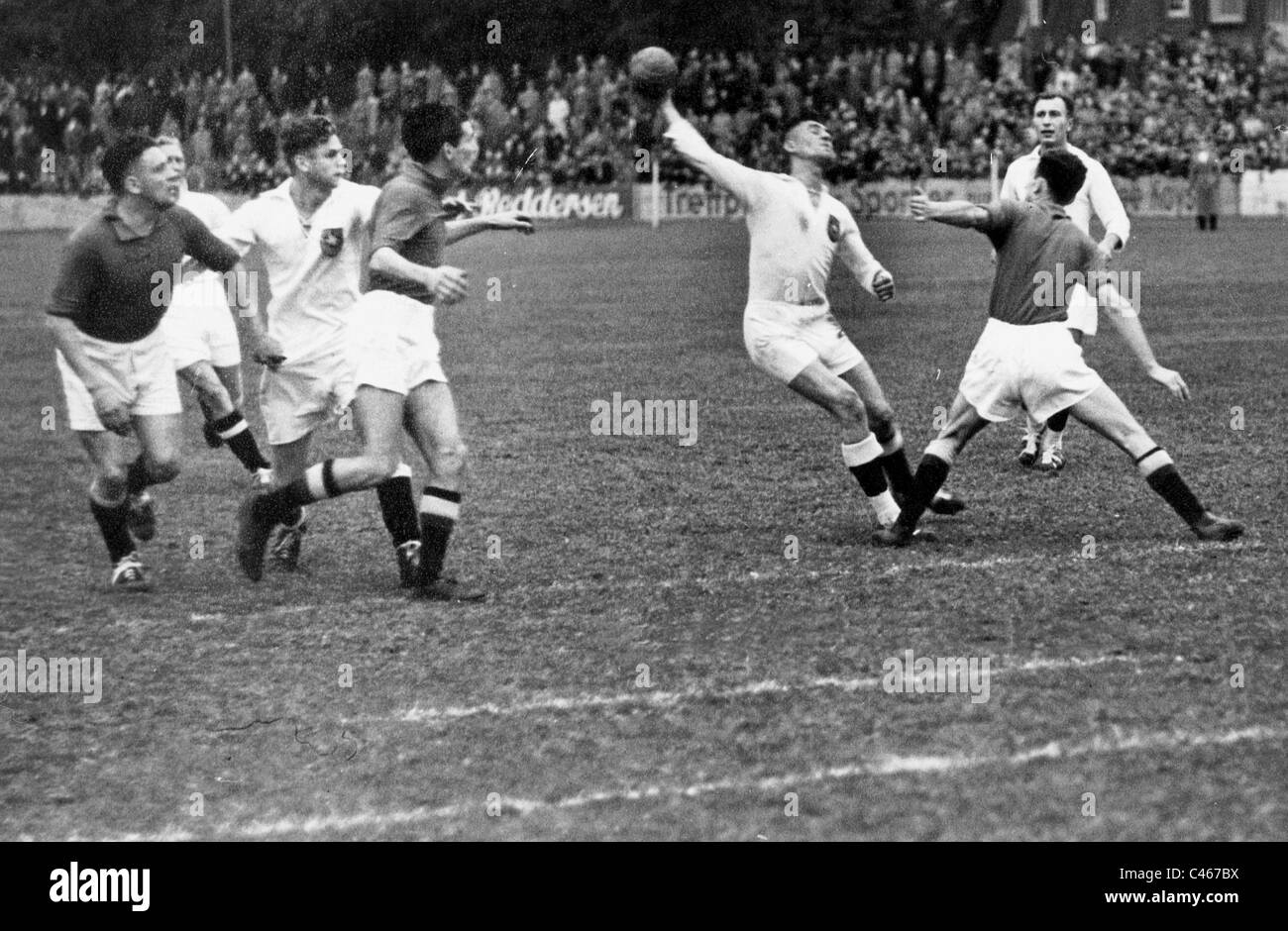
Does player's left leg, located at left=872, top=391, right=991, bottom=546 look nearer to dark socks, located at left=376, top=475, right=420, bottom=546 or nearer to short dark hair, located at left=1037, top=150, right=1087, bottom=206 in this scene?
short dark hair, located at left=1037, top=150, right=1087, bottom=206

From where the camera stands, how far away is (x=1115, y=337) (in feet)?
67.2

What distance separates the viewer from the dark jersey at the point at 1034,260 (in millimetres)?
9492

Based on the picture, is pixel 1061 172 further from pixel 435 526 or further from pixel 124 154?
pixel 124 154

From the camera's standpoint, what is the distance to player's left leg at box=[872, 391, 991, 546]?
9.63 metres

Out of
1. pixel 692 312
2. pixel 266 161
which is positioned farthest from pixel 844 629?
pixel 266 161

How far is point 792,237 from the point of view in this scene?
1015cm

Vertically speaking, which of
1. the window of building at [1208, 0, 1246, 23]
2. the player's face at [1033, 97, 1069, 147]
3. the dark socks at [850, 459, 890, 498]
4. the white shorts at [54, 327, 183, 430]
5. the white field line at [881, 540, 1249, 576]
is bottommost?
the white field line at [881, 540, 1249, 576]

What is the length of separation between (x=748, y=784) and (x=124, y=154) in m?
4.48

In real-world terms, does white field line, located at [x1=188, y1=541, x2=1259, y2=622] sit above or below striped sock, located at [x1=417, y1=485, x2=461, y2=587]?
below

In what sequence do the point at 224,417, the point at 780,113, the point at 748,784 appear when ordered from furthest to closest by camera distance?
the point at 780,113 → the point at 224,417 → the point at 748,784

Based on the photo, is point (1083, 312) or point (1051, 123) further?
point (1083, 312)

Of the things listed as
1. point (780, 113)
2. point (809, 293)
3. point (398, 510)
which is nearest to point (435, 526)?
point (398, 510)

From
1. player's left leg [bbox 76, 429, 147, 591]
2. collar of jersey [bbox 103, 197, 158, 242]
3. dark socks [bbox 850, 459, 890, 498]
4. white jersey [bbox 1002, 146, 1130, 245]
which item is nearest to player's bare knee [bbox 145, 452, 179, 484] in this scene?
player's left leg [bbox 76, 429, 147, 591]

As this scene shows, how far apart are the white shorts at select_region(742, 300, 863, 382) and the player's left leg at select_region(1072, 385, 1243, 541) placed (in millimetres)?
1282
